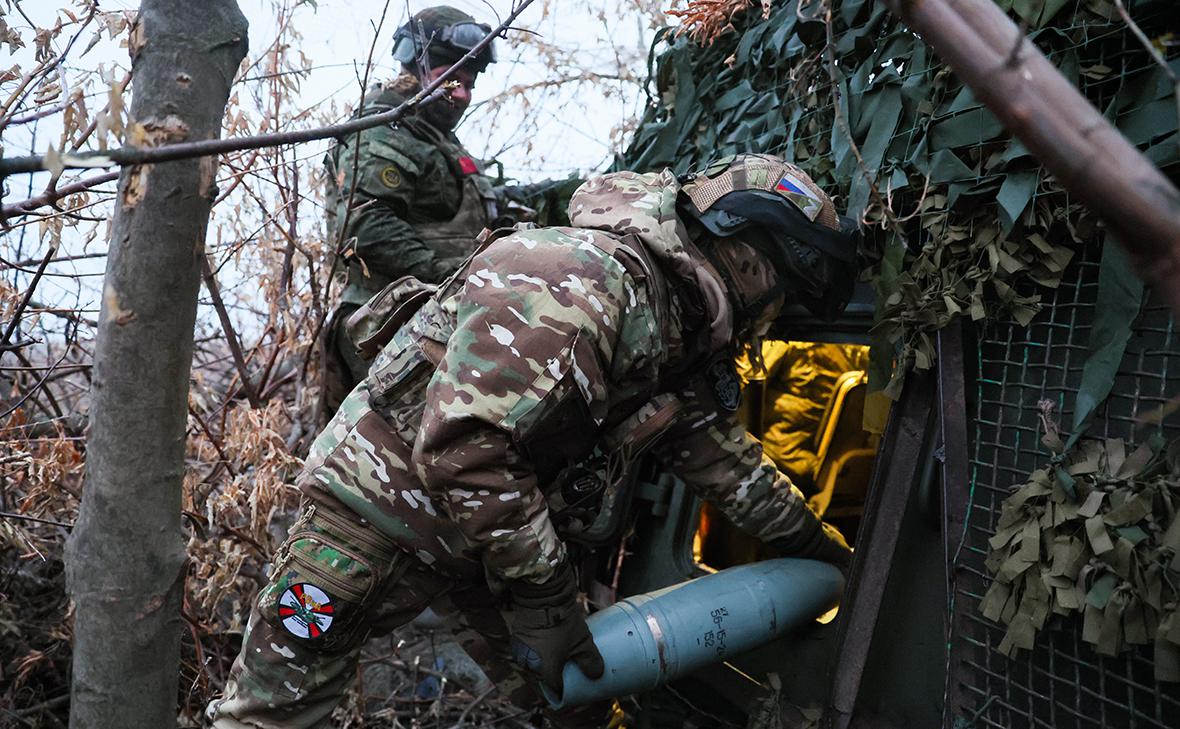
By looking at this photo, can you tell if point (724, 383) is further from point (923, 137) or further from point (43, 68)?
point (43, 68)

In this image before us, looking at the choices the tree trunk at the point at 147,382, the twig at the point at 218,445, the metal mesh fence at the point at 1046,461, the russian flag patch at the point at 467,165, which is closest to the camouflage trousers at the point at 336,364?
the twig at the point at 218,445

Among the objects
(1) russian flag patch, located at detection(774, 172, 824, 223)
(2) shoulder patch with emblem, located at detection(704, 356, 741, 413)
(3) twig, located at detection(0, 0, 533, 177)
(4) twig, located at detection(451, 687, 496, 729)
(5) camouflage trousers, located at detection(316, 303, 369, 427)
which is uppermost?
(1) russian flag patch, located at detection(774, 172, 824, 223)

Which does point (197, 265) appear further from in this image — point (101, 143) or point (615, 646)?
point (615, 646)

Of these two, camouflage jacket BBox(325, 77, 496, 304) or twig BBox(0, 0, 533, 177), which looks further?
camouflage jacket BBox(325, 77, 496, 304)

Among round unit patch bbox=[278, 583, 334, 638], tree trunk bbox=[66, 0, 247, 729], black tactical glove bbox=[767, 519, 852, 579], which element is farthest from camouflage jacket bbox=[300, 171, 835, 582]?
tree trunk bbox=[66, 0, 247, 729]

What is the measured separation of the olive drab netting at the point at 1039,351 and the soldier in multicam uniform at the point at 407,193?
1.84m

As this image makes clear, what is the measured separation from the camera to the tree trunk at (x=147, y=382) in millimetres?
1470

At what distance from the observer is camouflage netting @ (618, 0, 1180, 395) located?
2191mm

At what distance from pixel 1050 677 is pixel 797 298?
1218 millimetres

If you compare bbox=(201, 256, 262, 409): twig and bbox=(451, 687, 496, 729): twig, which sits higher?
bbox=(201, 256, 262, 409): twig

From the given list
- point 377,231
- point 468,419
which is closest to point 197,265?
point 468,419

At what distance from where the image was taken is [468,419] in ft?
7.16

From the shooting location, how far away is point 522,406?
7.18ft

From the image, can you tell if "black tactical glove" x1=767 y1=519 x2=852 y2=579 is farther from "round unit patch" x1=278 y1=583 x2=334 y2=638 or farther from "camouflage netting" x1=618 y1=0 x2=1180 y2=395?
"round unit patch" x1=278 y1=583 x2=334 y2=638
